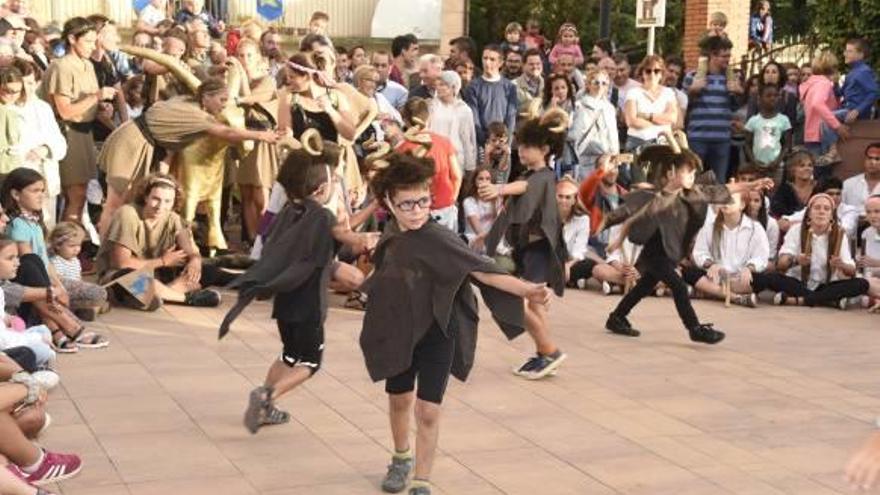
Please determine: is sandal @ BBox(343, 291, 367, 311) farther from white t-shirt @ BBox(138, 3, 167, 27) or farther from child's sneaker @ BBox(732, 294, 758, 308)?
white t-shirt @ BBox(138, 3, 167, 27)

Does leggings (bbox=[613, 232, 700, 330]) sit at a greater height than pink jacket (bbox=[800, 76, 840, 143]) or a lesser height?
lesser

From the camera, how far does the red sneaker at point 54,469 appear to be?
19.5ft

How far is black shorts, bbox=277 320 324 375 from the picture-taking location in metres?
6.91

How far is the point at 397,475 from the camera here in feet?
20.0

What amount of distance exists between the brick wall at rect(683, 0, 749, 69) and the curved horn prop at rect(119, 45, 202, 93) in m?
8.95

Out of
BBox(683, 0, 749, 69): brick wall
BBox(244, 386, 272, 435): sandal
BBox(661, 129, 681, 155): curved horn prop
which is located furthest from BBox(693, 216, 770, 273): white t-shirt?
BBox(683, 0, 749, 69): brick wall

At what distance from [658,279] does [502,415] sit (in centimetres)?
261

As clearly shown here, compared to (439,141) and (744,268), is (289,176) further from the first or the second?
(744,268)

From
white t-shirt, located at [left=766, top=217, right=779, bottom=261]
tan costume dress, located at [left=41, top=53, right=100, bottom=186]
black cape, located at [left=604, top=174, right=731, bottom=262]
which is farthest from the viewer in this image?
white t-shirt, located at [left=766, top=217, right=779, bottom=261]

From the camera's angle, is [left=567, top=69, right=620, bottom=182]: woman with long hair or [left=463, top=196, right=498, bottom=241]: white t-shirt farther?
[left=567, top=69, right=620, bottom=182]: woman with long hair

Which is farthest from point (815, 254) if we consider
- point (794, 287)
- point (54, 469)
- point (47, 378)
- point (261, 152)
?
point (54, 469)

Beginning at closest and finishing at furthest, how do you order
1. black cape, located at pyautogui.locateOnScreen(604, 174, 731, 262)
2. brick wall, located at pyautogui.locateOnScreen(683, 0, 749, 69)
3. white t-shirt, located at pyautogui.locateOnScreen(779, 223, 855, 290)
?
black cape, located at pyautogui.locateOnScreen(604, 174, 731, 262), white t-shirt, located at pyautogui.locateOnScreen(779, 223, 855, 290), brick wall, located at pyautogui.locateOnScreen(683, 0, 749, 69)

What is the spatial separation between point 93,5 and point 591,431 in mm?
16458

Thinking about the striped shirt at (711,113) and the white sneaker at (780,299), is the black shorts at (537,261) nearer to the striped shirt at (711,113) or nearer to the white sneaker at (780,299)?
the white sneaker at (780,299)
